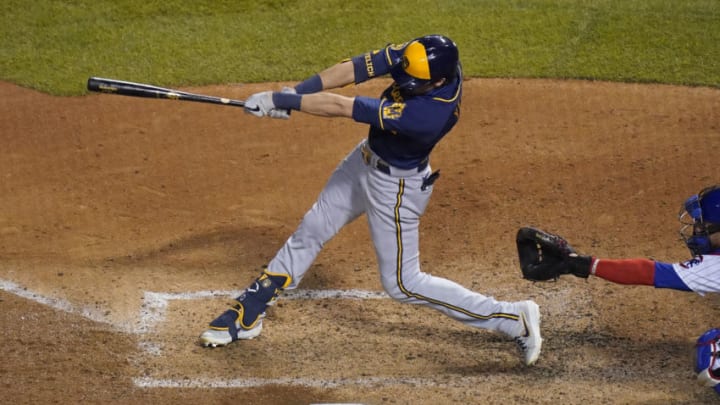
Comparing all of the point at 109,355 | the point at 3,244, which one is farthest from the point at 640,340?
the point at 3,244

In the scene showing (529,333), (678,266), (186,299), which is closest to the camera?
(678,266)

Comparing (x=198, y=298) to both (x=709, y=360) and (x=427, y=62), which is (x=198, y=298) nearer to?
(x=427, y=62)

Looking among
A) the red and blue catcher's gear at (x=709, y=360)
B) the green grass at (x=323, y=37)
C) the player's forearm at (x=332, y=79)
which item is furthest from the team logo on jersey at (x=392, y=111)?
the green grass at (x=323, y=37)

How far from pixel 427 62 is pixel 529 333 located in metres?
1.89

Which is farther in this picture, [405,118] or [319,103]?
[319,103]

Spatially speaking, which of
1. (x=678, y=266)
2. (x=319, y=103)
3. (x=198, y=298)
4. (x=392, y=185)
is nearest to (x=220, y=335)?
(x=198, y=298)

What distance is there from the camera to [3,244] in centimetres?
761

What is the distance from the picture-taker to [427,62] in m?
5.67

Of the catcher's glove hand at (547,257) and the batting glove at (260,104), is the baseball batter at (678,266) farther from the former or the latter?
the batting glove at (260,104)

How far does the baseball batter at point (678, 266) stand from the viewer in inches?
218

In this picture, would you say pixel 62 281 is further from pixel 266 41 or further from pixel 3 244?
pixel 266 41

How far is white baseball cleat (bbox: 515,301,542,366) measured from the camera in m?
6.27

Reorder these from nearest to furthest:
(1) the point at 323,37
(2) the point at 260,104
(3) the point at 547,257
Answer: (3) the point at 547,257 < (2) the point at 260,104 < (1) the point at 323,37

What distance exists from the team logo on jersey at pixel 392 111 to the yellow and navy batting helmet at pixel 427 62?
0.58ft
